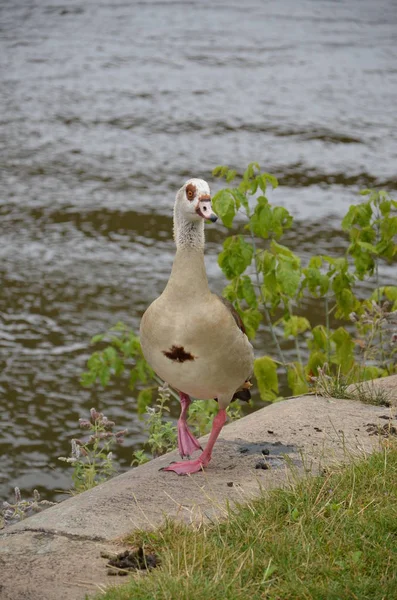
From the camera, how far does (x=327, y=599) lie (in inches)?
125

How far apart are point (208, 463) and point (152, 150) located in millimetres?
7587

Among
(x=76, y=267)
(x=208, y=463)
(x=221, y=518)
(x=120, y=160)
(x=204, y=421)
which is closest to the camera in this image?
(x=221, y=518)

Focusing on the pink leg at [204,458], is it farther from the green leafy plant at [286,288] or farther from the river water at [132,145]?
the river water at [132,145]

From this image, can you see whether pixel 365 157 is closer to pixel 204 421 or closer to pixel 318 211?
pixel 318 211

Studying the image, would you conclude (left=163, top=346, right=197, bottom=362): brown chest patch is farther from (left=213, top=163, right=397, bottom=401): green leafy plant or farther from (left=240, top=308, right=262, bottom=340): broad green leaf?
(left=240, top=308, right=262, bottom=340): broad green leaf

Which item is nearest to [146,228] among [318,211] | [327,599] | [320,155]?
[318,211]

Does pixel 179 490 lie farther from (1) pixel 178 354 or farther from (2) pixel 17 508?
(2) pixel 17 508

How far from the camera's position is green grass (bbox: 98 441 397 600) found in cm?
322

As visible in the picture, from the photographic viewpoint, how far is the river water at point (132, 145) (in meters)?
7.71

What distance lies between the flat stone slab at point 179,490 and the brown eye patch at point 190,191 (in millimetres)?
1139

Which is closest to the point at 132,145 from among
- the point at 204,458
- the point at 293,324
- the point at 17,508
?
the point at 293,324

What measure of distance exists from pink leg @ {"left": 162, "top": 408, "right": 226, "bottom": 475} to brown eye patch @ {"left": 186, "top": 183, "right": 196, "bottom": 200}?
0.95 m

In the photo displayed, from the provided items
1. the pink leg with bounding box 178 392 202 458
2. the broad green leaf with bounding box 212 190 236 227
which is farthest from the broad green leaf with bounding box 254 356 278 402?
the pink leg with bounding box 178 392 202 458

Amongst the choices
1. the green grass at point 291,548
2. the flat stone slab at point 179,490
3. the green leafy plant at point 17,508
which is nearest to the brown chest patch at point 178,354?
the flat stone slab at point 179,490
